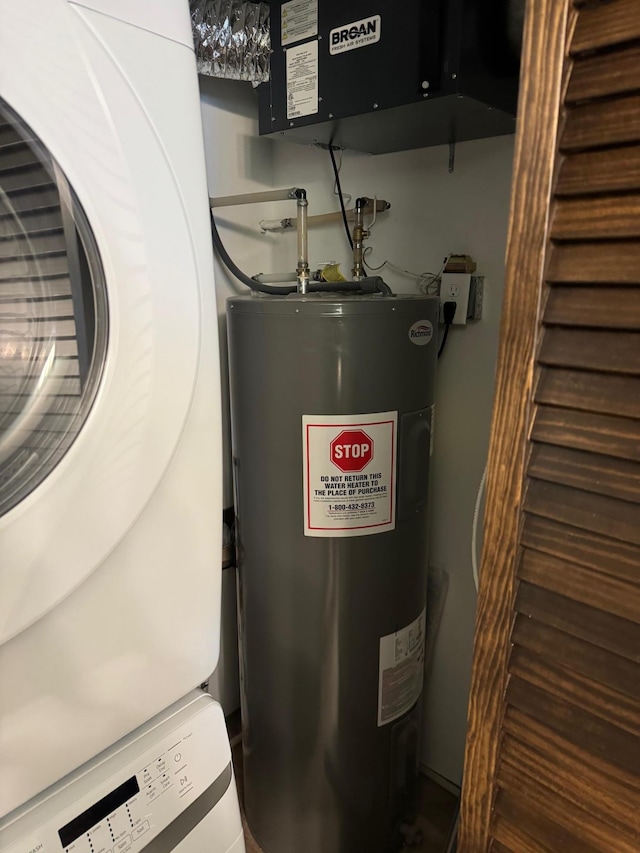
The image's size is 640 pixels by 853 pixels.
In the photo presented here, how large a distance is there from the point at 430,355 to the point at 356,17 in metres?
0.55

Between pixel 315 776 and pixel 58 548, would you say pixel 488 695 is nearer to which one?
pixel 58 548

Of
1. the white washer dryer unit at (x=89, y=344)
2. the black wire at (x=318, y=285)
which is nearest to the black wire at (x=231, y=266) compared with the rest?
the black wire at (x=318, y=285)

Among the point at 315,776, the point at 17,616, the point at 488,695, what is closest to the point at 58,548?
the point at 17,616

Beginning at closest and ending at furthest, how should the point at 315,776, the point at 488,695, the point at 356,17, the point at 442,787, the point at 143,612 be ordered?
the point at 488,695 < the point at 143,612 < the point at 356,17 < the point at 315,776 < the point at 442,787

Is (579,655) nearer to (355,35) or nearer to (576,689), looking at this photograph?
(576,689)

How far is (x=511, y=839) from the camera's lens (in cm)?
56

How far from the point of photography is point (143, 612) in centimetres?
67

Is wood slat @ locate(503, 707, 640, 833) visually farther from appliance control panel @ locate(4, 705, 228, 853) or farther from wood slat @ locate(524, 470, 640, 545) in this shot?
appliance control panel @ locate(4, 705, 228, 853)

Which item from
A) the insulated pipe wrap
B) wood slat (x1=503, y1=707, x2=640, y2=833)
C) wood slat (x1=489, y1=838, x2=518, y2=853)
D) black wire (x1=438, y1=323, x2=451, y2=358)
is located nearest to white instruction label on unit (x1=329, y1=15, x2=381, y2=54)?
the insulated pipe wrap

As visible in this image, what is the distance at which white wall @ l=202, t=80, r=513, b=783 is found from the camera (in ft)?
3.51

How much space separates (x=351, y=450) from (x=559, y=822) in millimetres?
523

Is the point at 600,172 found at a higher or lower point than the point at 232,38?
lower

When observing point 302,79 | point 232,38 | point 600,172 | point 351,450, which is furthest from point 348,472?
point 232,38

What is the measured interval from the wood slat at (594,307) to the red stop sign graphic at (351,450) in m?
0.47
